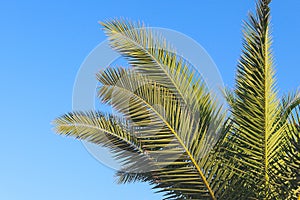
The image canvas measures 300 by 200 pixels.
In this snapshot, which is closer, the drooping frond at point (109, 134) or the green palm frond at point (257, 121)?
the green palm frond at point (257, 121)

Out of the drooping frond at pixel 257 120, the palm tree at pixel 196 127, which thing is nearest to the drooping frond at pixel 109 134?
the palm tree at pixel 196 127

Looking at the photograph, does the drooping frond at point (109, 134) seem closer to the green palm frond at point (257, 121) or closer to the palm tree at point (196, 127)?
the palm tree at point (196, 127)

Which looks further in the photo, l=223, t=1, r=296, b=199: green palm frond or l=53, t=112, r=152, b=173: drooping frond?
l=53, t=112, r=152, b=173: drooping frond

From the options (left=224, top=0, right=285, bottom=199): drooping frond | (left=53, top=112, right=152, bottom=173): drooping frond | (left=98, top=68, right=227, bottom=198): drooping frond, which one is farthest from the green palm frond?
(left=53, top=112, right=152, bottom=173): drooping frond

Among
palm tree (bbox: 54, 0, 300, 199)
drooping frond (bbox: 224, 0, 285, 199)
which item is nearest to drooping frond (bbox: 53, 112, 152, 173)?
palm tree (bbox: 54, 0, 300, 199)

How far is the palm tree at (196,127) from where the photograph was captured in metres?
7.55

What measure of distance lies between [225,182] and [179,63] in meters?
1.93

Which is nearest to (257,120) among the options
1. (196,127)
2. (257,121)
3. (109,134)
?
(257,121)

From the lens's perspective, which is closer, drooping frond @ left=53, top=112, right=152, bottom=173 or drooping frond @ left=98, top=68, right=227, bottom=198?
drooping frond @ left=98, top=68, right=227, bottom=198

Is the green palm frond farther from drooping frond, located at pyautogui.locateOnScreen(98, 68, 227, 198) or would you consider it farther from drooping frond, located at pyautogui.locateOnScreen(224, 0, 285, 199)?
drooping frond, located at pyautogui.locateOnScreen(98, 68, 227, 198)

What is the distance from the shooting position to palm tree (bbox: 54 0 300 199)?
297 inches

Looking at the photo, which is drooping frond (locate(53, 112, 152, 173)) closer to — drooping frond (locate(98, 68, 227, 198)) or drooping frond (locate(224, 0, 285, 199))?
drooping frond (locate(98, 68, 227, 198))

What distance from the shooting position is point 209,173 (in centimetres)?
784

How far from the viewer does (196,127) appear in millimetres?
7723
